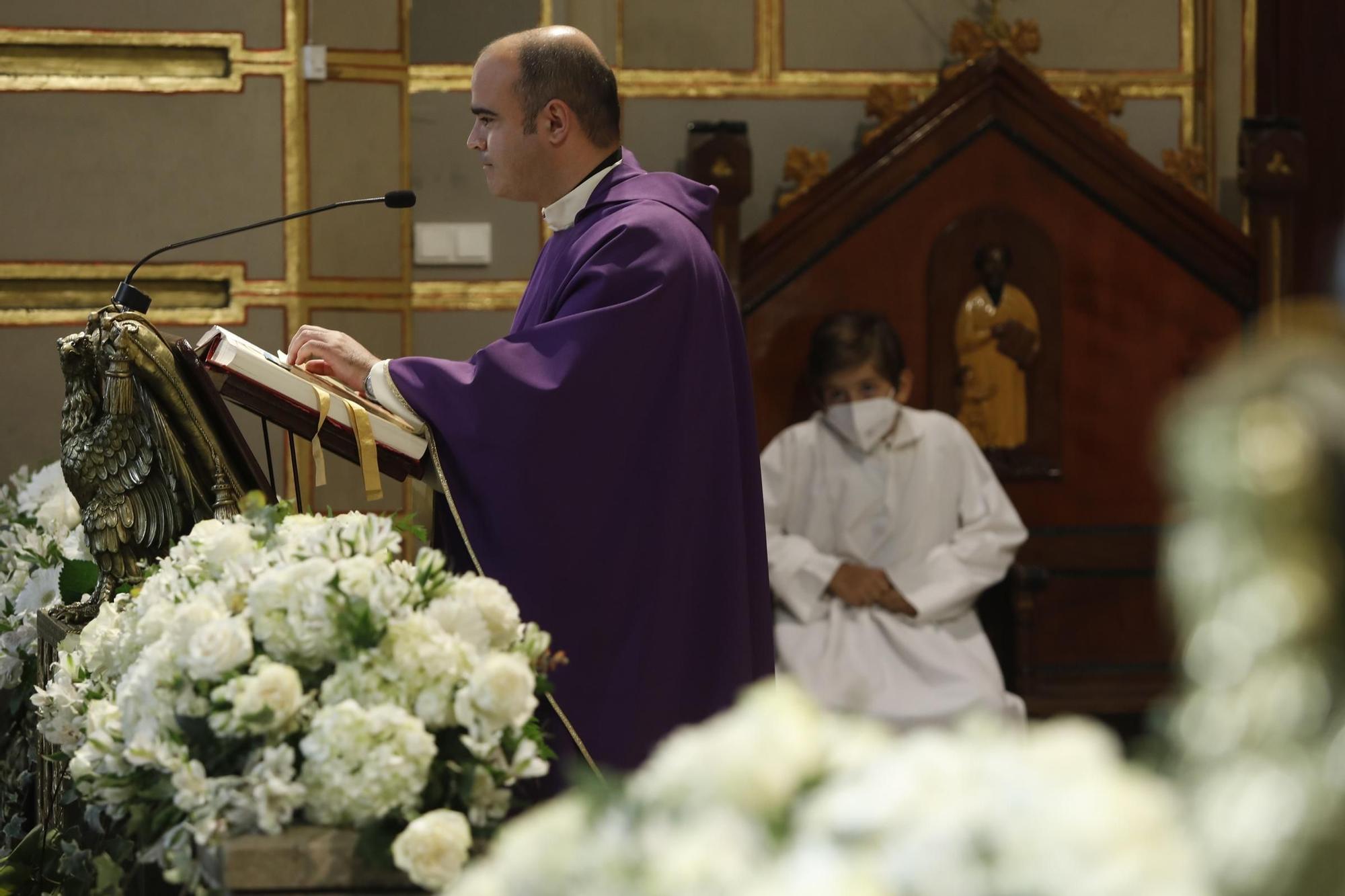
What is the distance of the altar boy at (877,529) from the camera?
5160mm

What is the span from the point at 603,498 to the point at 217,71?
343 centimetres

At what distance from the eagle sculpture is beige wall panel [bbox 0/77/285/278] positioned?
9.86 ft

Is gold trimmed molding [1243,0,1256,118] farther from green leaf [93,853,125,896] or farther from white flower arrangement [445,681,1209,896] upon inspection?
white flower arrangement [445,681,1209,896]

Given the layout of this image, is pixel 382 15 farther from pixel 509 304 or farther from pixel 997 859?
pixel 997 859

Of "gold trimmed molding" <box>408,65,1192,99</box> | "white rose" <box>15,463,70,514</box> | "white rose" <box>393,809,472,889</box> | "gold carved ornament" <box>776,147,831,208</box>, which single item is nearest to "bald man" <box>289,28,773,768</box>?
"white rose" <box>393,809,472,889</box>

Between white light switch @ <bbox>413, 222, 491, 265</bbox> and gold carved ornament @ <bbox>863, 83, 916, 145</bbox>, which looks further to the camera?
gold carved ornament @ <bbox>863, 83, 916, 145</bbox>

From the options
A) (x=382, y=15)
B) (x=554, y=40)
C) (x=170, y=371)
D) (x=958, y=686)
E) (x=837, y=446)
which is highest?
(x=382, y=15)

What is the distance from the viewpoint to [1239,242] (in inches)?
238

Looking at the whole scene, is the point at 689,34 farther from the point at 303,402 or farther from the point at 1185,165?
the point at 303,402

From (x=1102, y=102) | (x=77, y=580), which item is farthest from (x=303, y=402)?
(x=1102, y=102)

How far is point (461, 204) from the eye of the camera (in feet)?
19.8

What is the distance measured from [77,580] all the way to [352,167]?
2.86m

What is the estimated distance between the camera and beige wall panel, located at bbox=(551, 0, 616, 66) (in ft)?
19.8

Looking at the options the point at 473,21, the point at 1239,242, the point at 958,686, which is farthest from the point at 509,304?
the point at 1239,242
